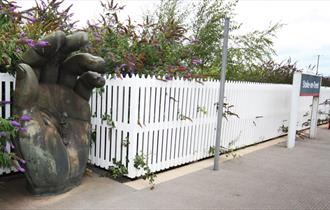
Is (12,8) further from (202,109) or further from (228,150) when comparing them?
(228,150)

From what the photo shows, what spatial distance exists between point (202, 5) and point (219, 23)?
3.21 feet

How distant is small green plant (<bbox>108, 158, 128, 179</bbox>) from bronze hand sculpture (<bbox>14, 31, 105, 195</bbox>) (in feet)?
2.00

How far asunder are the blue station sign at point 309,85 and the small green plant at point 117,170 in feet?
18.7

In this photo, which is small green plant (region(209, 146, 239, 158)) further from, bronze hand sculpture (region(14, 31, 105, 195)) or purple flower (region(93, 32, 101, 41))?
purple flower (region(93, 32, 101, 41))

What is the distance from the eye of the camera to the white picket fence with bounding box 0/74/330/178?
4.82m

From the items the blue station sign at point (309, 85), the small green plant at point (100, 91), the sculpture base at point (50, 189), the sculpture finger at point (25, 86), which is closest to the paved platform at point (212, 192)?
the sculpture base at point (50, 189)

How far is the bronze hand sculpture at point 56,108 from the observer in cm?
368

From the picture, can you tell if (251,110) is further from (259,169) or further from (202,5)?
(202,5)

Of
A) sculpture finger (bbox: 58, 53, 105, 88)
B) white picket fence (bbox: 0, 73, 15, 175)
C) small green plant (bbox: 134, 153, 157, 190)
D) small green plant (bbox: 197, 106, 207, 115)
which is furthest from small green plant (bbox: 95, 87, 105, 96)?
small green plant (bbox: 197, 106, 207, 115)

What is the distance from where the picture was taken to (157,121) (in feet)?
17.0

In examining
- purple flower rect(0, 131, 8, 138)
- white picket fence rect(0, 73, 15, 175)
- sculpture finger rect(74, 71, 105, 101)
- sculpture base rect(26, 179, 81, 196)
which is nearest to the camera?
purple flower rect(0, 131, 8, 138)

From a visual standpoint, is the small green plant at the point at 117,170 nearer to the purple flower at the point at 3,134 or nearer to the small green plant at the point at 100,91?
the small green plant at the point at 100,91

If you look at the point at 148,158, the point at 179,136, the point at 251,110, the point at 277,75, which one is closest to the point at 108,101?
the point at 148,158

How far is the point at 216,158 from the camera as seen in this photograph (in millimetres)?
5684
